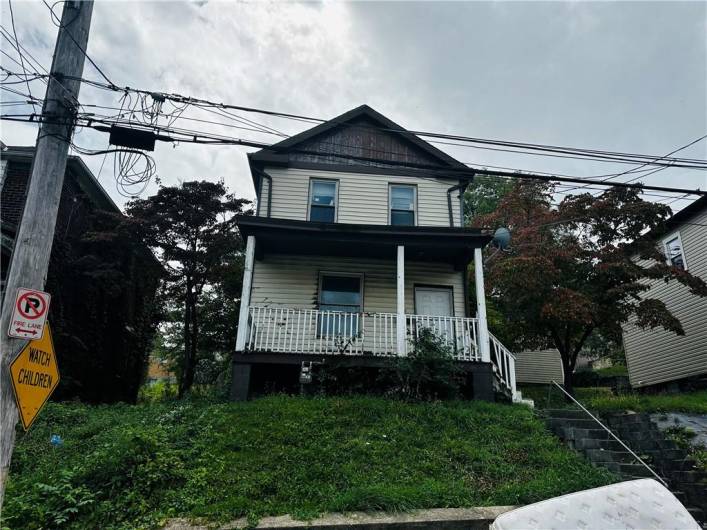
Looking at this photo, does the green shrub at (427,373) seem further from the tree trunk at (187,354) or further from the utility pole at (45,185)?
the tree trunk at (187,354)

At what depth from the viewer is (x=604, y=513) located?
2.77 meters

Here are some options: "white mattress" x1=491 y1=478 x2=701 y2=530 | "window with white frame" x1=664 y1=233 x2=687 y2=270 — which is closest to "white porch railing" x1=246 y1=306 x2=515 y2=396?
"white mattress" x1=491 y1=478 x2=701 y2=530

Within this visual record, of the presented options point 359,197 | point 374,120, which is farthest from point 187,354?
point 374,120

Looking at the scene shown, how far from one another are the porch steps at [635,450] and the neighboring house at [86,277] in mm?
10902

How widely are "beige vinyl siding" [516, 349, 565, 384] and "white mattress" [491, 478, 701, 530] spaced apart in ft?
63.8

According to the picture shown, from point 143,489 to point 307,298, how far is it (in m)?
7.05

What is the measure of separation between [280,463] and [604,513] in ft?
14.7

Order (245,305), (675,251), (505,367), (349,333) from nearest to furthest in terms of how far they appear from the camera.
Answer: (245,305) < (505,367) < (349,333) < (675,251)

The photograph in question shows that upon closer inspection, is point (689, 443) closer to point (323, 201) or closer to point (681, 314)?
point (681, 314)

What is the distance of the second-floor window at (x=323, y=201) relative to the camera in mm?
13070

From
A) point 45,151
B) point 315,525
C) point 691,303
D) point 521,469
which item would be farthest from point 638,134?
point 45,151

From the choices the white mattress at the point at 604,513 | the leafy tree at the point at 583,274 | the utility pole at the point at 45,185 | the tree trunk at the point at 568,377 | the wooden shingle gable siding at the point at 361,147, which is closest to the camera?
the white mattress at the point at 604,513

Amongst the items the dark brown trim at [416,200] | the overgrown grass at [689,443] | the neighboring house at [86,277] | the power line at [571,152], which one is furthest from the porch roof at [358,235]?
the overgrown grass at [689,443]

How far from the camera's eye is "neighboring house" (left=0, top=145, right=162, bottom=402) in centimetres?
1140
